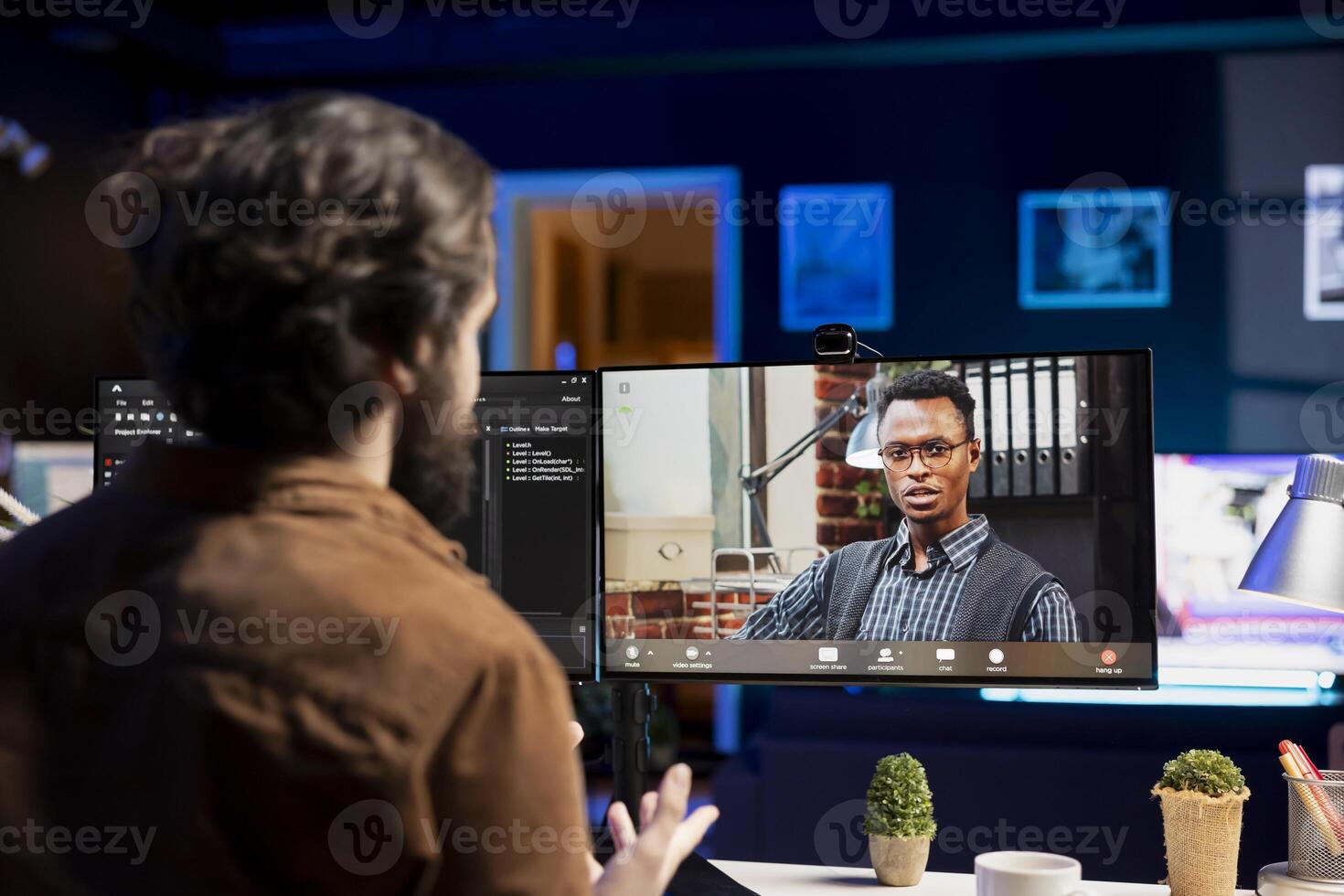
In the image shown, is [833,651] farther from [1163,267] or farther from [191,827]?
[1163,267]

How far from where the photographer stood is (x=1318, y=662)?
4309mm

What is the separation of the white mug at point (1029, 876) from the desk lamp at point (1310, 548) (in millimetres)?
260

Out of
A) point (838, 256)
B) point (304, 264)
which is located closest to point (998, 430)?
point (304, 264)

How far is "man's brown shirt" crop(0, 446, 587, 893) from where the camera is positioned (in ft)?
2.04

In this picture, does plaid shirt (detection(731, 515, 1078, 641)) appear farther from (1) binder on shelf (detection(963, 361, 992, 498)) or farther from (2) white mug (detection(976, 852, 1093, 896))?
(2) white mug (detection(976, 852, 1093, 896))

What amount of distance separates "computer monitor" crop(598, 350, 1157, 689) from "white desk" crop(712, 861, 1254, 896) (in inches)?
9.2

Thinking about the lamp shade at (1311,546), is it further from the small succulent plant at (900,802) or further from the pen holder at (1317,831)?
the small succulent plant at (900,802)

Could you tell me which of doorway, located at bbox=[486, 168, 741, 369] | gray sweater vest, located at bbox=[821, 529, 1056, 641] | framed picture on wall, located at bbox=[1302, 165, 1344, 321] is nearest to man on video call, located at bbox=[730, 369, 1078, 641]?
gray sweater vest, located at bbox=[821, 529, 1056, 641]

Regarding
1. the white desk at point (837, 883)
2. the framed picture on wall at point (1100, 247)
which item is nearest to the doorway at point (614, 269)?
the framed picture on wall at point (1100, 247)

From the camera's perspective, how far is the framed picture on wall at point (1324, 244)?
15.5 ft

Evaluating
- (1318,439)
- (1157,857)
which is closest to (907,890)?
(1157,857)

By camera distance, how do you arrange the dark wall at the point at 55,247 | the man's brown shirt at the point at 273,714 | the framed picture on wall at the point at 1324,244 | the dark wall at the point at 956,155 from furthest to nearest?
the dark wall at the point at 956,155
the framed picture on wall at the point at 1324,244
the dark wall at the point at 55,247
the man's brown shirt at the point at 273,714

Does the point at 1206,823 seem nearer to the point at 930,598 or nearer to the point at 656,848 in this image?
the point at 930,598

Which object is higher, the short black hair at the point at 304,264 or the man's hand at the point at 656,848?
the short black hair at the point at 304,264
